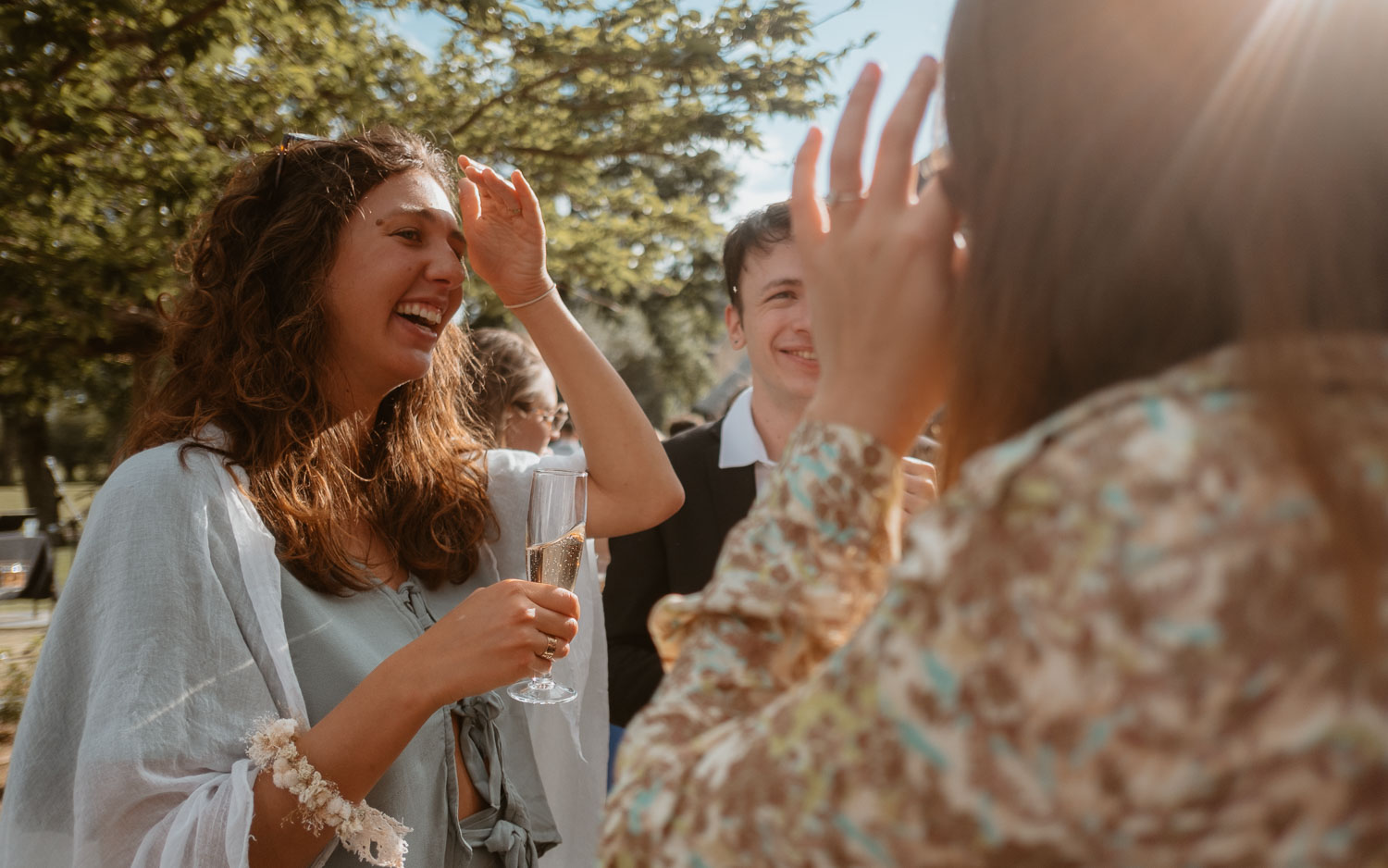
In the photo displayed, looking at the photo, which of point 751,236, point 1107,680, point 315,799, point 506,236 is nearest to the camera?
point 1107,680

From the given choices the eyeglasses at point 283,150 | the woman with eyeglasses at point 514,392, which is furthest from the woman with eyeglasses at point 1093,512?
the woman with eyeglasses at point 514,392

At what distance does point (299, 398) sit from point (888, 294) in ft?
5.24

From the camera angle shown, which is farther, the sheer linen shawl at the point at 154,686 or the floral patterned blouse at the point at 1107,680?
the sheer linen shawl at the point at 154,686

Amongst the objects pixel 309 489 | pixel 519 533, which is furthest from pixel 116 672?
pixel 519 533

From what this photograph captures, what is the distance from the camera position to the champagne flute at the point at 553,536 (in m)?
1.81

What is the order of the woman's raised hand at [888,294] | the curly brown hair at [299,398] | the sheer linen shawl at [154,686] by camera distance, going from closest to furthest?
the woman's raised hand at [888,294] < the sheer linen shawl at [154,686] < the curly brown hair at [299,398]

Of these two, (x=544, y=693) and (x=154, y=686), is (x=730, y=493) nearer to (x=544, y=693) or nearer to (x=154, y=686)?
(x=544, y=693)

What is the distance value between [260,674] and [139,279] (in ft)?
14.7

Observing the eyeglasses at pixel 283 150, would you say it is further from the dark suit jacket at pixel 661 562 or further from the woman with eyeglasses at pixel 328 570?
the dark suit jacket at pixel 661 562

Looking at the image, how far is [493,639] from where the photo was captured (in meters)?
1.64

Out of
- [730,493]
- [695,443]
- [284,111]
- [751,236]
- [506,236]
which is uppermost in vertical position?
[284,111]

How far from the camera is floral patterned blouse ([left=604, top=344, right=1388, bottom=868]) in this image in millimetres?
662

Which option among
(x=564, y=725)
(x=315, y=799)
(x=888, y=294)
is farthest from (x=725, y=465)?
(x=888, y=294)

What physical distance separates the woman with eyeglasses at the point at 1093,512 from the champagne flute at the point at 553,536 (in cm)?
90
